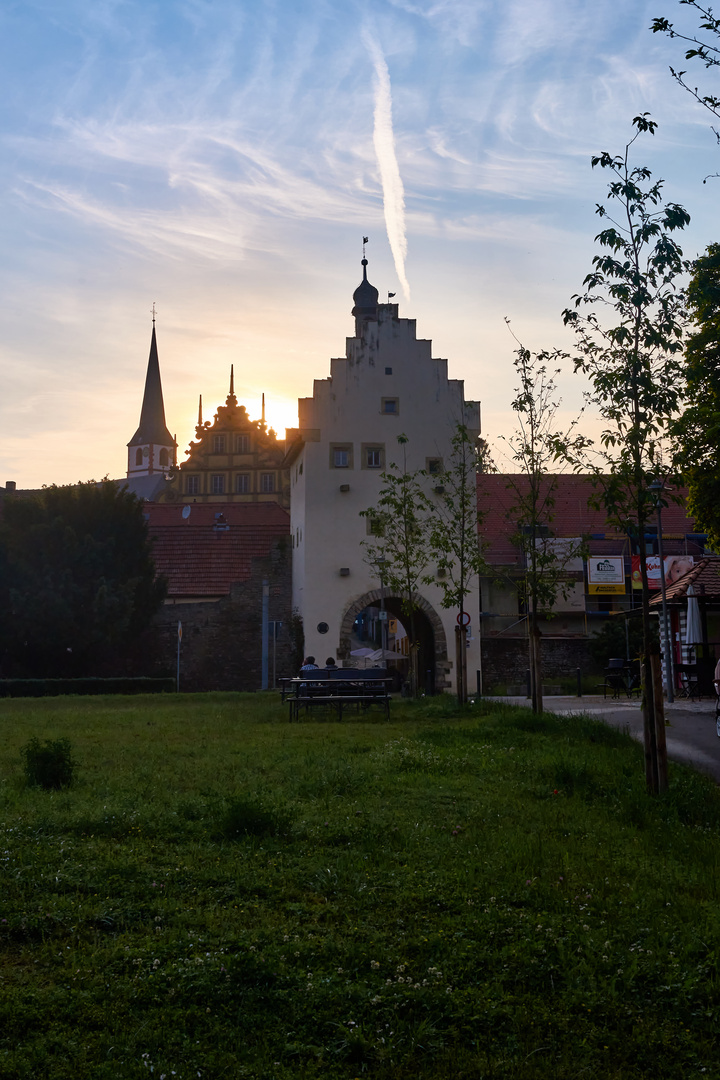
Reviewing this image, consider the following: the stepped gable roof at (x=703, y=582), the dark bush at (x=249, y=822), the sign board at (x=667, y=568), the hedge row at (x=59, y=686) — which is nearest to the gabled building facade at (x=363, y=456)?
the hedge row at (x=59, y=686)

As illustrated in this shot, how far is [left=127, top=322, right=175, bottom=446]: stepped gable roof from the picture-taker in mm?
111000

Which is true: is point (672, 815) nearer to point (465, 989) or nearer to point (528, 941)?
point (528, 941)

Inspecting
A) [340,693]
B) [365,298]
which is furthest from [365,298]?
[340,693]

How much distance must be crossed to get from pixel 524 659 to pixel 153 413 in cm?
7493

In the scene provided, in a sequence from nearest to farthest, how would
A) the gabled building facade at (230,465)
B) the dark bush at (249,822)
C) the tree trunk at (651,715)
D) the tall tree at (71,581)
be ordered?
the dark bush at (249,822) < the tree trunk at (651,715) < the tall tree at (71,581) < the gabled building facade at (230,465)

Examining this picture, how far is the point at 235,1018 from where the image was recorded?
479 centimetres

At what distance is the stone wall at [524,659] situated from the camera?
A: 43.8 meters

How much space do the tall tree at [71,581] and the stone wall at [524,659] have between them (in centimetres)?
1344

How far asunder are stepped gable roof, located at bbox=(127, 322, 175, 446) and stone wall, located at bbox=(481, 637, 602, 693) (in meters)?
72.8

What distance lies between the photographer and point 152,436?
110625 mm

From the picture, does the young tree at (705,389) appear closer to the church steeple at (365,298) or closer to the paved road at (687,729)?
the paved road at (687,729)

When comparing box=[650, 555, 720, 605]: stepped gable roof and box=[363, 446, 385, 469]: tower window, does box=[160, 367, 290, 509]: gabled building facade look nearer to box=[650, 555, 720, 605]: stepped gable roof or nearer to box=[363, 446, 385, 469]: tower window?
box=[363, 446, 385, 469]: tower window

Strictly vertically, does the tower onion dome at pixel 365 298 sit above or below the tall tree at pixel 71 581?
above

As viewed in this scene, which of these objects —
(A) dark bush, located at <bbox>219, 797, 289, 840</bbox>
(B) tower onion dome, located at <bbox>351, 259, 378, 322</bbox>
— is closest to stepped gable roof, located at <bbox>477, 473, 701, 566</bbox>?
(B) tower onion dome, located at <bbox>351, 259, 378, 322</bbox>
